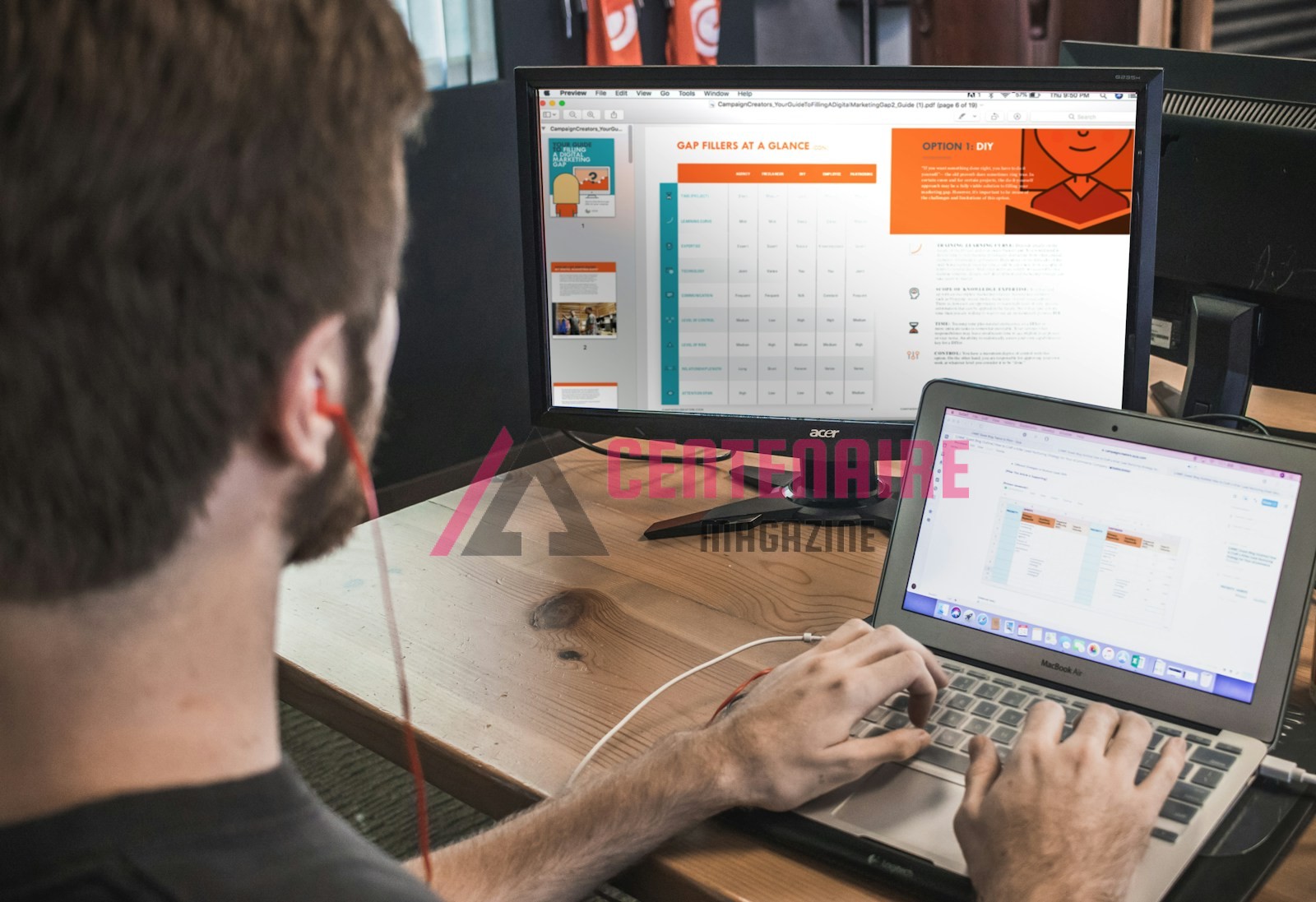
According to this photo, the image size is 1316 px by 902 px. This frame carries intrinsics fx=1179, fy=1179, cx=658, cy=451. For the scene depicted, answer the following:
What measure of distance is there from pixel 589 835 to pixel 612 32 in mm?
2814

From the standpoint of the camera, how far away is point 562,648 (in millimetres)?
1043

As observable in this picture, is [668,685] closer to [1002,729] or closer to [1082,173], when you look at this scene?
[1002,729]

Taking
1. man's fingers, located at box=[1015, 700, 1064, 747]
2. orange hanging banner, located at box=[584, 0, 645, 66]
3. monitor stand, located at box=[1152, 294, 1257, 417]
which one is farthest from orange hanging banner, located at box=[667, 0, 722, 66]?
man's fingers, located at box=[1015, 700, 1064, 747]

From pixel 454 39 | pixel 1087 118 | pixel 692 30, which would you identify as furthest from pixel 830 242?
pixel 692 30

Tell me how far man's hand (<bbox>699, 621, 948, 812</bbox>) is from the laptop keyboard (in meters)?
0.02

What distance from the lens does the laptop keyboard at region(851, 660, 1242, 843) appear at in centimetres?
77

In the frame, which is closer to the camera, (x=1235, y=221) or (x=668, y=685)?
(x=668, y=685)

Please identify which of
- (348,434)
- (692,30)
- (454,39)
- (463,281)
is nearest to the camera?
(348,434)

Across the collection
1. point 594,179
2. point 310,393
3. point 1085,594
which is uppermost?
point 594,179

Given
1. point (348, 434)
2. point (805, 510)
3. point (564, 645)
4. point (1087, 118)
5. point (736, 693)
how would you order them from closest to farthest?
point (348, 434) → point (736, 693) → point (564, 645) → point (1087, 118) → point (805, 510)

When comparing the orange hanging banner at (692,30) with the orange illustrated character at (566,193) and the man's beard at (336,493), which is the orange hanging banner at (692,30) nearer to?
the orange illustrated character at (566,193)

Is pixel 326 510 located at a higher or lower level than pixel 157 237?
lower

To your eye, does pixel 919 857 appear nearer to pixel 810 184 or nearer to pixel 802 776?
pixel 802 776

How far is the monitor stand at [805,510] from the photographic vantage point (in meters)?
1.29
